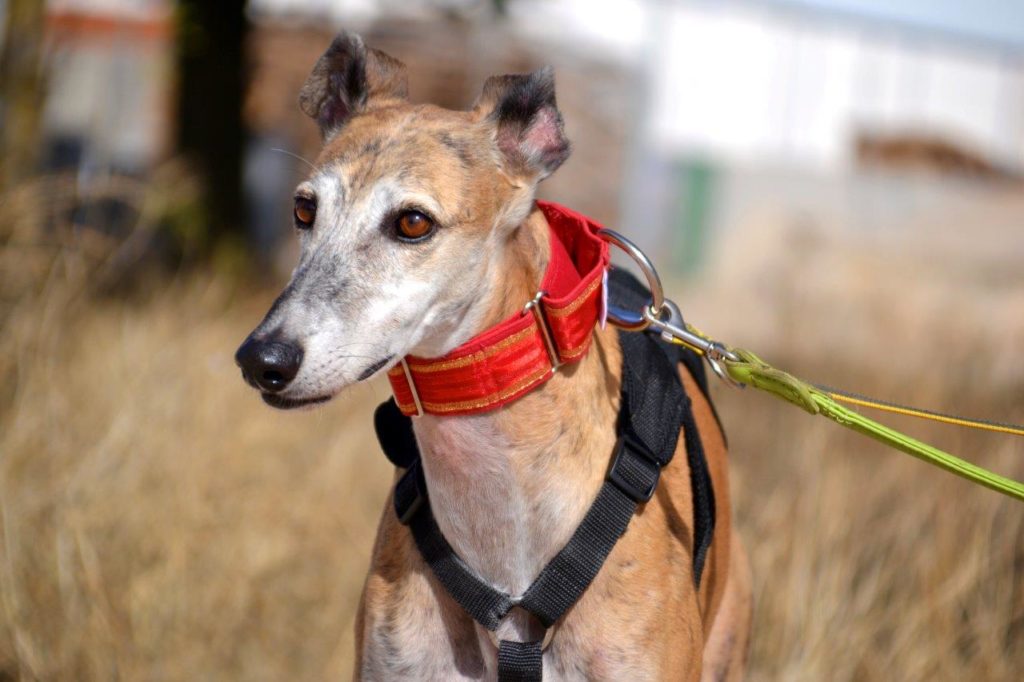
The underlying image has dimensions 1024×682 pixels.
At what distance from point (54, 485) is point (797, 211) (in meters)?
16.2

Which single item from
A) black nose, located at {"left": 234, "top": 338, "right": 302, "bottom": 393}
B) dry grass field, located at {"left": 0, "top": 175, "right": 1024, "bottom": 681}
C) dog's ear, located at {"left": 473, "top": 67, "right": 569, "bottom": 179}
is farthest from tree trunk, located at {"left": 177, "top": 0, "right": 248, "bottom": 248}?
black nose, located at {"left": 234, "top": 338, "right": 302, "bottom": 393}

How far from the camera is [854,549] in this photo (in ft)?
15.1

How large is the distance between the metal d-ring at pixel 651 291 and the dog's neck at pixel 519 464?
17cm

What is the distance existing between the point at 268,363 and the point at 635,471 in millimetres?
844

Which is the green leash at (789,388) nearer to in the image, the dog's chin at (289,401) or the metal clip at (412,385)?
the metal clip at (412,385)

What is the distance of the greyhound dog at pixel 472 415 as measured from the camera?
2273 mm

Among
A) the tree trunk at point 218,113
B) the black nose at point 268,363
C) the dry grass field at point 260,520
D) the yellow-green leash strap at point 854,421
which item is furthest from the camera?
the tree trunk at point 218,113

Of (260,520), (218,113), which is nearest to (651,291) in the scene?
(260,520)

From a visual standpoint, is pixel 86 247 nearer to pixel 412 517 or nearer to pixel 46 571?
pixel 46 571

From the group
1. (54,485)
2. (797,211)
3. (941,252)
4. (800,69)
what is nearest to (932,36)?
(800,69)

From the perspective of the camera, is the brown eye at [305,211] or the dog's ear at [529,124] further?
the dog's ear at [529,124]

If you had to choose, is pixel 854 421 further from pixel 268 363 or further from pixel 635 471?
pixel 268 363

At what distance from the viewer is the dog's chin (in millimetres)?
2141

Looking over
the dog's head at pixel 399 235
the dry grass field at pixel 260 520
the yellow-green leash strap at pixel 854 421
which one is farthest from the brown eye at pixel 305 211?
the dry grass field at pixel 260 520
